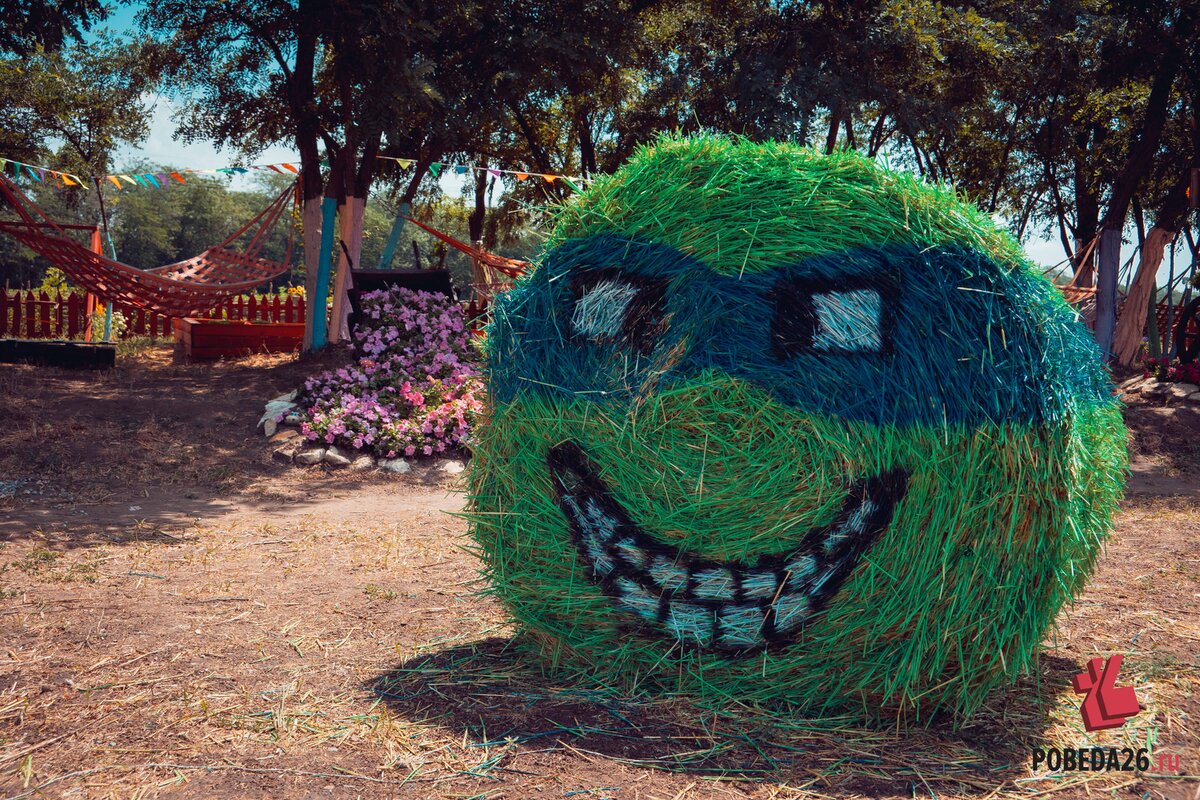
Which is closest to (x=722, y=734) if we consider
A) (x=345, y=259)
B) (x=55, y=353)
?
(x=345, y=259)

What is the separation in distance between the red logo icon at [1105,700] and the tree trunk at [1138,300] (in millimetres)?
11234

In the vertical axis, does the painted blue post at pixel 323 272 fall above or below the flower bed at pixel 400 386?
above

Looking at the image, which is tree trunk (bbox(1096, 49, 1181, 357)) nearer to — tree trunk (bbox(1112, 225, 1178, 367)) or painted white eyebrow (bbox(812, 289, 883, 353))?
tree trunk (bbox(1112, 225, 1178, 367))

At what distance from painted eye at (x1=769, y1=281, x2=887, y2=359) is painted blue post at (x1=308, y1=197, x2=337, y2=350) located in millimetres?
9669

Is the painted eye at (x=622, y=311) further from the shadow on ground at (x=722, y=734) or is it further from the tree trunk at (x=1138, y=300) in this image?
the tree trunk at (x=1138, y=300)

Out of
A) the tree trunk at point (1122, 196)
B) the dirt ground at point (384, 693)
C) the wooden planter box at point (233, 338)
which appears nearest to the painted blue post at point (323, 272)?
the wooden planter box at point (233, 338)

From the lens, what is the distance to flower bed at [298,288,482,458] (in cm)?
800

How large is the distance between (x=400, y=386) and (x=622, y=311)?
6.21 meters

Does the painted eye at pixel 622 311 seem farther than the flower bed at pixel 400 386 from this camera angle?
No

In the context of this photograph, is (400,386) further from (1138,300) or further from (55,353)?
(1138,300)

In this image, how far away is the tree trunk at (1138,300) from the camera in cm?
1278

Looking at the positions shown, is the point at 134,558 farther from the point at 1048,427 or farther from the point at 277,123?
the point at 277,123

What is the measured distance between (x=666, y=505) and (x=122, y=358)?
483 inches

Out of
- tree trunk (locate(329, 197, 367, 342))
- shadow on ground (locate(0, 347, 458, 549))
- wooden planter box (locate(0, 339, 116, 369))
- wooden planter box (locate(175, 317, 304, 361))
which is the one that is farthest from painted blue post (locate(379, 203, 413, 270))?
wooden planter box (locate(0, 339, 116, 369))
